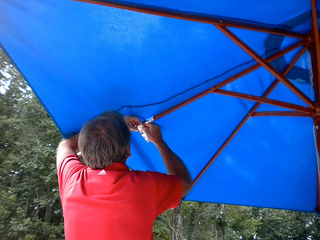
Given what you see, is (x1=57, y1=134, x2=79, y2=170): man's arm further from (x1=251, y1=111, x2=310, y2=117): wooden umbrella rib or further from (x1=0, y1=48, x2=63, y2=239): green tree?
(x1=0, y1=48, x2=63, y2=239): green tree

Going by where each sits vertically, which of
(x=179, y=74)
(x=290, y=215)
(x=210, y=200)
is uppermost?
(x=290, y=215)

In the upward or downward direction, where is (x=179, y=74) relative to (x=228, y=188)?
upward

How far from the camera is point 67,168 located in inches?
61.8

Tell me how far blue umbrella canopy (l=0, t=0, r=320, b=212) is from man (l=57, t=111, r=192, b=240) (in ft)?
1.43

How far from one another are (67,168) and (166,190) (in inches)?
21.7

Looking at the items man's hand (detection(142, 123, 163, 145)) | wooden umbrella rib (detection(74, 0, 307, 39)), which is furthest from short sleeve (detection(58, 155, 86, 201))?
wooden umbrella rib (detection(74, 0, 307, 39))

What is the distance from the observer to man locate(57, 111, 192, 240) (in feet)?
4.39

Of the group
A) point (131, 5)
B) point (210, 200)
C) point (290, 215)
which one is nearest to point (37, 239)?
point (210, 200)

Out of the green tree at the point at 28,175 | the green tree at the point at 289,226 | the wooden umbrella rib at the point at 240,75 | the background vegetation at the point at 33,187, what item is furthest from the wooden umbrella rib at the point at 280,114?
the green tree at the point at 289,226

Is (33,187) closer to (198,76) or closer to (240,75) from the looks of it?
(198,76)

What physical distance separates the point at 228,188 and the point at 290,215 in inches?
616

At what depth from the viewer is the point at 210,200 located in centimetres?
283

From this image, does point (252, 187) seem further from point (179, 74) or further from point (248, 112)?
point (179, 74)

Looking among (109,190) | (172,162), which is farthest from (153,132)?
(109,190)
